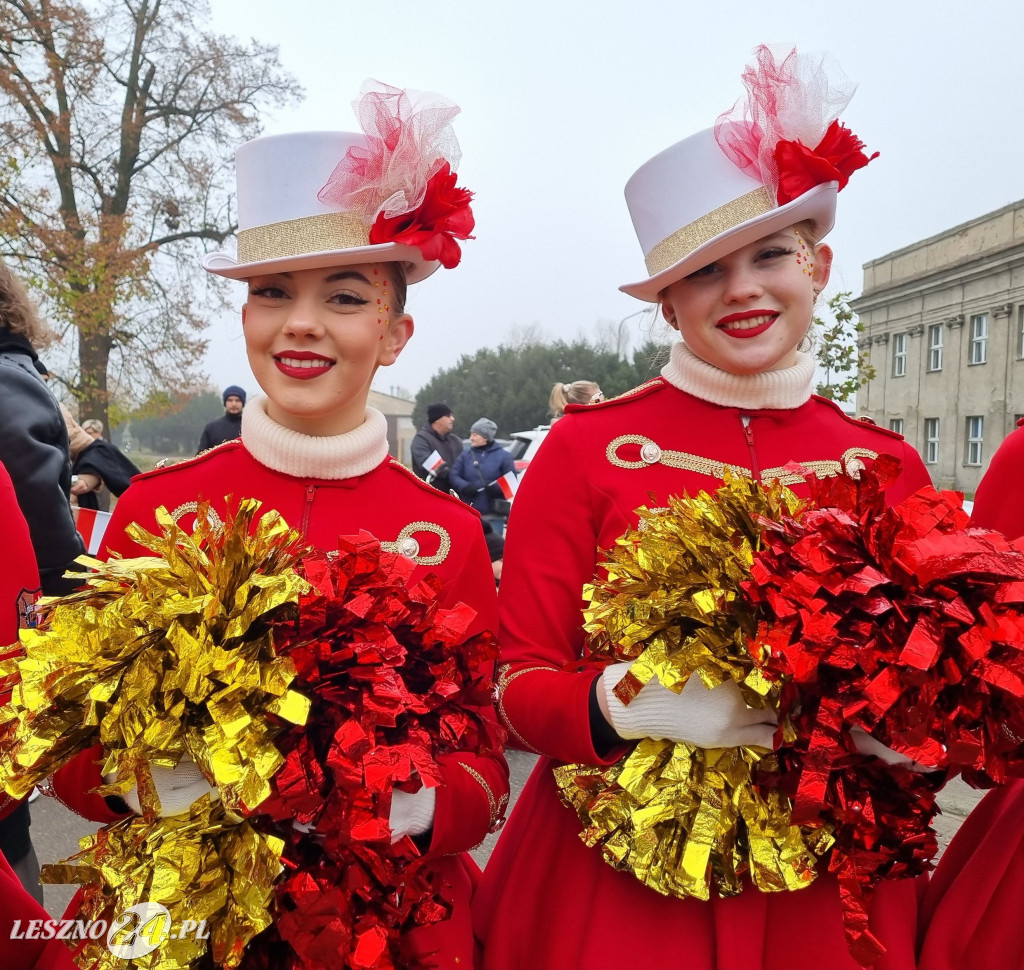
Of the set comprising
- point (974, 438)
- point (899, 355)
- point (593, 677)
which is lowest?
point (593, 677)

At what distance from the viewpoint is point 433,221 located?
2086mm

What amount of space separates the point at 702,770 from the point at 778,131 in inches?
51.8

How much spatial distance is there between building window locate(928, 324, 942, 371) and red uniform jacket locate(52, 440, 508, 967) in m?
35.8

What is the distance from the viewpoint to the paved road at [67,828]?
3.86 m

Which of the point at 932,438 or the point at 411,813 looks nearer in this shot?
the point at 411,813

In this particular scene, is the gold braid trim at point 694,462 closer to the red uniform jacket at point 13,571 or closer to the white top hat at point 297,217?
the white top hat at point 297,217

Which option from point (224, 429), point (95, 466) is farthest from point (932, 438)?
point (95, 466)

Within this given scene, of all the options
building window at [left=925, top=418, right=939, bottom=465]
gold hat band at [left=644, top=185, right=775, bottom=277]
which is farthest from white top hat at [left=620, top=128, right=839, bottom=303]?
building window at [left=925, top=418, right=939, bottom=465]

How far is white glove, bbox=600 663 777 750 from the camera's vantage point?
5.24 feet

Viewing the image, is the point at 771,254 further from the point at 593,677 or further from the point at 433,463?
the point at 433,463

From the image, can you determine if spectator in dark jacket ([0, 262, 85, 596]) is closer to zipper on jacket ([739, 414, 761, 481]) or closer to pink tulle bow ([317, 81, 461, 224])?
pink tulle bow ([317, 81, 461, 224])

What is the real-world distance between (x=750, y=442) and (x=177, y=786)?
1.33m

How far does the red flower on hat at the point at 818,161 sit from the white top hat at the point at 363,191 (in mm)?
687

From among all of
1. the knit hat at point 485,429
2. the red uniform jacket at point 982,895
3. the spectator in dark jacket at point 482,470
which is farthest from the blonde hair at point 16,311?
the knit hat at point 485,429
